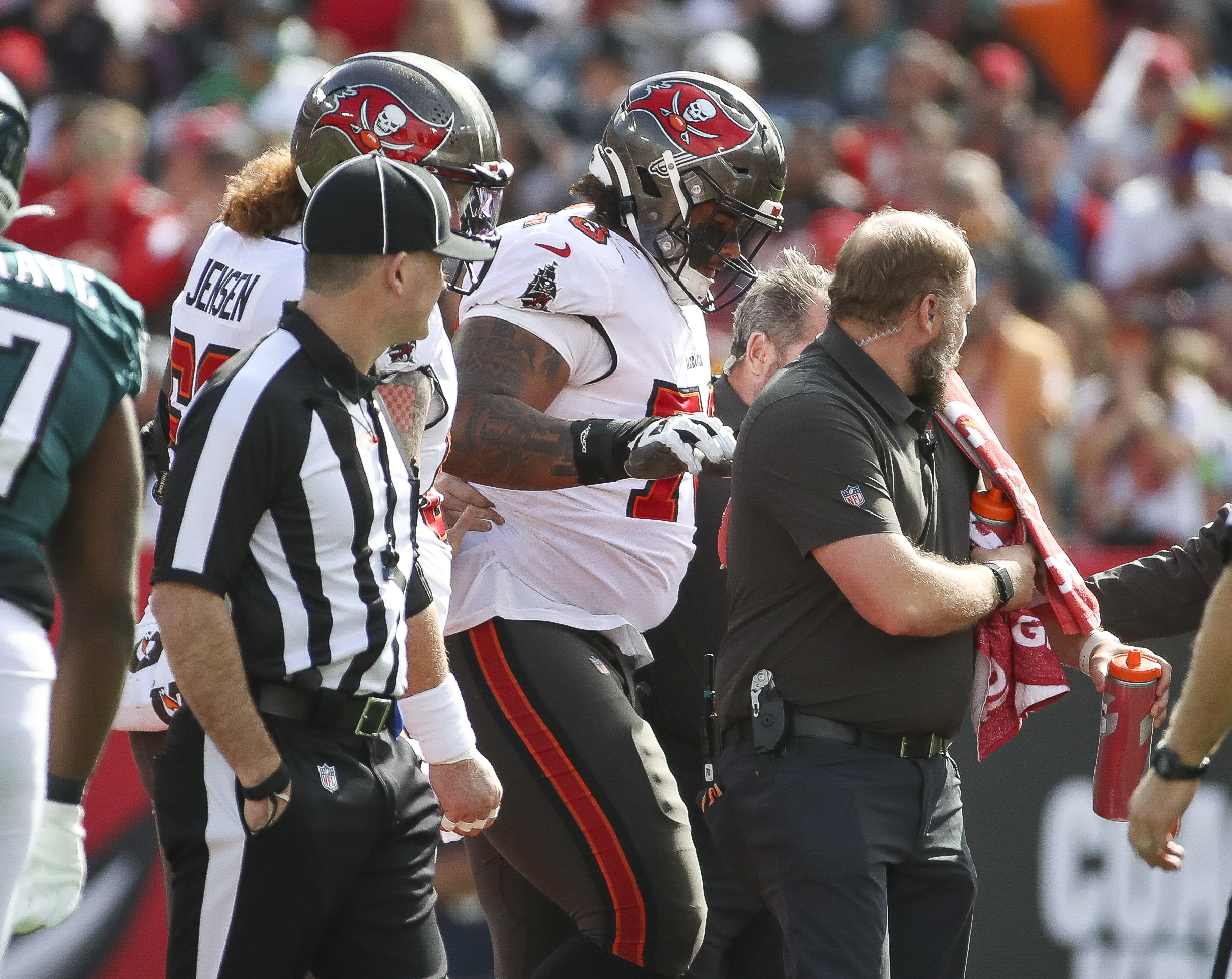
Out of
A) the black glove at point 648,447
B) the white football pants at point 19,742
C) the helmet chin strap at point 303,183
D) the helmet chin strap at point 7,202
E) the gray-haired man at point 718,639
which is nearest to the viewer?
the white football pants at point 19,742

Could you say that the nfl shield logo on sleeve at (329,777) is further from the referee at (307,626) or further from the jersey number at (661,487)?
the jersey number at (661,487)

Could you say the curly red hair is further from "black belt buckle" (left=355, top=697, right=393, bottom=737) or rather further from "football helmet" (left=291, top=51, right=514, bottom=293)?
"black belt buckle" (left=355, top=697, right=393, bottom=737)

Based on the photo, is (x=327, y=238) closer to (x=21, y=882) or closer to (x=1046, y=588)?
(x=21, y=882)

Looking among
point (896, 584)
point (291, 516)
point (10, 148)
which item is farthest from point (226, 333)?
point (896, 584)

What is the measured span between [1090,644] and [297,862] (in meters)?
1.80

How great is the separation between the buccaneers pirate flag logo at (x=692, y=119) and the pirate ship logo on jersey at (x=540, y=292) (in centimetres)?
49

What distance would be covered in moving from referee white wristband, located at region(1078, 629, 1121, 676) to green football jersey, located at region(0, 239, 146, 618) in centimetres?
213

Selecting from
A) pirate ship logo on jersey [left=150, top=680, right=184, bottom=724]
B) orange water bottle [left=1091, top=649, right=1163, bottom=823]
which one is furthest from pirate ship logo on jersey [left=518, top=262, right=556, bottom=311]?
orange water bottle [left=1091, top=649, right=1163, bottom=823]

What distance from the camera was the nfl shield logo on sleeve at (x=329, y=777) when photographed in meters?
2.91

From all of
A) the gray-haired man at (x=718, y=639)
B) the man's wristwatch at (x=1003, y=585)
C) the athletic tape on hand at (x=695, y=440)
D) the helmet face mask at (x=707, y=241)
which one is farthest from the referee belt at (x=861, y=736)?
the helmet face mask at (x=707, y=241)

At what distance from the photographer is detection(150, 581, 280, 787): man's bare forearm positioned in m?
2.76

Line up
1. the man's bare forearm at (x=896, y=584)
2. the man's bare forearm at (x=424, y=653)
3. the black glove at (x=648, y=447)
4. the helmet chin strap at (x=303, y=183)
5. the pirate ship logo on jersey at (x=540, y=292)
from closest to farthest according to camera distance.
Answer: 1. the man's bare forearm at (x=424, y=653)
2. the man's bare forearm at (x=896, y=584)
3. the black glove at (x=648, y=447)
4. the helmet chin strap at (x=303, y=183)
5. the pirate ship logo on jersey at (x=540, y=292)

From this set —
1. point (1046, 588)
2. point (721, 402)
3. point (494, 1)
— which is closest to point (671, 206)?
point (721, 402)

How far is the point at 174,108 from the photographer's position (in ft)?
36.0
